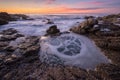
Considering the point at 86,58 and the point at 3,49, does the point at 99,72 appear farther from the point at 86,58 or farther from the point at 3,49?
the point at 3,49

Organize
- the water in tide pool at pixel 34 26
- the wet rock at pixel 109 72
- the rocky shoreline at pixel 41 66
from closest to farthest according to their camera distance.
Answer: the wet rock at pixel 109 72 → the rocky shoreline at pixel 41 66 → the water in tide pool at pixel 34 26

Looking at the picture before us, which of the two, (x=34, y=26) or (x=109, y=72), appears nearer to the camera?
(x=109, y=72)

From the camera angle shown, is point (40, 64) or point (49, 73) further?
point (40, 64)

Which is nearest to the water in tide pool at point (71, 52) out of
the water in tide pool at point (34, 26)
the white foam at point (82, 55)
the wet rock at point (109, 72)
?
the white foam at point (82, 55)

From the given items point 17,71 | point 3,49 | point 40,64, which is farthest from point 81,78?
point 3,49

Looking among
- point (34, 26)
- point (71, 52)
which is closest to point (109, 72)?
point (71, 52)

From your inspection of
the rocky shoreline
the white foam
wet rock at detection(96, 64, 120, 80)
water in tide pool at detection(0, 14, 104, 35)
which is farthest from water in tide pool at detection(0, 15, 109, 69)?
water in tide pool at detection(0, 14, 104, 35)

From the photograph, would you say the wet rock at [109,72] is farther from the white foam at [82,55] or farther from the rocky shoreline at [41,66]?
the white foam at [82,55]

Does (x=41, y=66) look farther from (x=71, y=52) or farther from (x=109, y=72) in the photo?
(x=109, y=72)

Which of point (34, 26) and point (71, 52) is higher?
point (34, 26)

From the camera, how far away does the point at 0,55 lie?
865 cm

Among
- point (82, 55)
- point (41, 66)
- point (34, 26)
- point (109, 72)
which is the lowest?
point (41, 66)

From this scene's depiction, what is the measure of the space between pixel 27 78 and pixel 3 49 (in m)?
4.04

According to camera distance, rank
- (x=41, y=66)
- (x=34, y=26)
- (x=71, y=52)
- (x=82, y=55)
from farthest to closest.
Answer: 1. (x=34, y=26)
2. (x=71, y=52)
3. (x=82, y=55)
4. (x=41, y=66)
